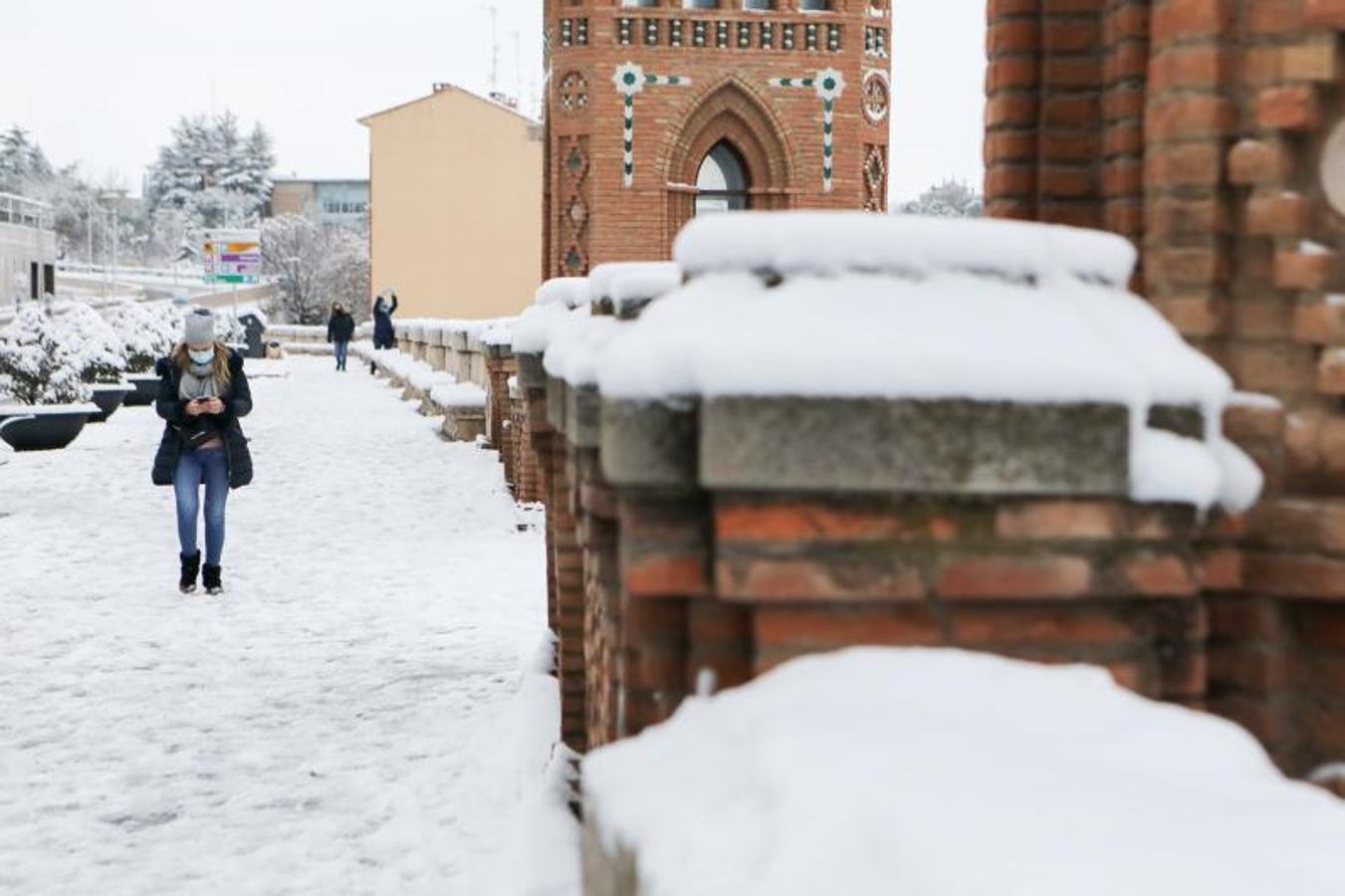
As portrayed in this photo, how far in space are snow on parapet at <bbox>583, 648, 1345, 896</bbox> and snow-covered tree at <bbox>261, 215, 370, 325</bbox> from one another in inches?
2398

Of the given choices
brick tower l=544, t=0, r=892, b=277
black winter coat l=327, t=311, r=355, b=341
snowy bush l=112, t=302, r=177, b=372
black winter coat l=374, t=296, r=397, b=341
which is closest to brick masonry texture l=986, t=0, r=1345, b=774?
brick tower l=544, t=0, r=892, b=277

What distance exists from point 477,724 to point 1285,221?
169 inches

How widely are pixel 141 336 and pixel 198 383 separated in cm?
1938

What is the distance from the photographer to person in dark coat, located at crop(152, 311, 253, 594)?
8.84 meters

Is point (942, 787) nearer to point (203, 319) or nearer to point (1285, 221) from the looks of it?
point (1285, 221)

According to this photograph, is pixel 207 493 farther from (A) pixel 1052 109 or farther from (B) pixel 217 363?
(A) pixel 1052 109

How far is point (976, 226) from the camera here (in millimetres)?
2596

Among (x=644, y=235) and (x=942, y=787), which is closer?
(x=942, y=787)

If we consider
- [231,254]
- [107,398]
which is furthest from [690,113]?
[231,254]

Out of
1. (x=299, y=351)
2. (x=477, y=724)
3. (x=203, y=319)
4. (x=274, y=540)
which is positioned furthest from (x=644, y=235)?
(x=299, y=351)

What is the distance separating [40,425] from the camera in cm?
1709

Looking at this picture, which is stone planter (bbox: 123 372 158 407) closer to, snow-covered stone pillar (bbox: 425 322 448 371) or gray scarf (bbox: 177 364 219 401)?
snow-covered stone pillar (bbox: 425 322 448 371)

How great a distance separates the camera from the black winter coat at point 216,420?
8844 millimetres

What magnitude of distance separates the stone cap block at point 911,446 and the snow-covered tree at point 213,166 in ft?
359
